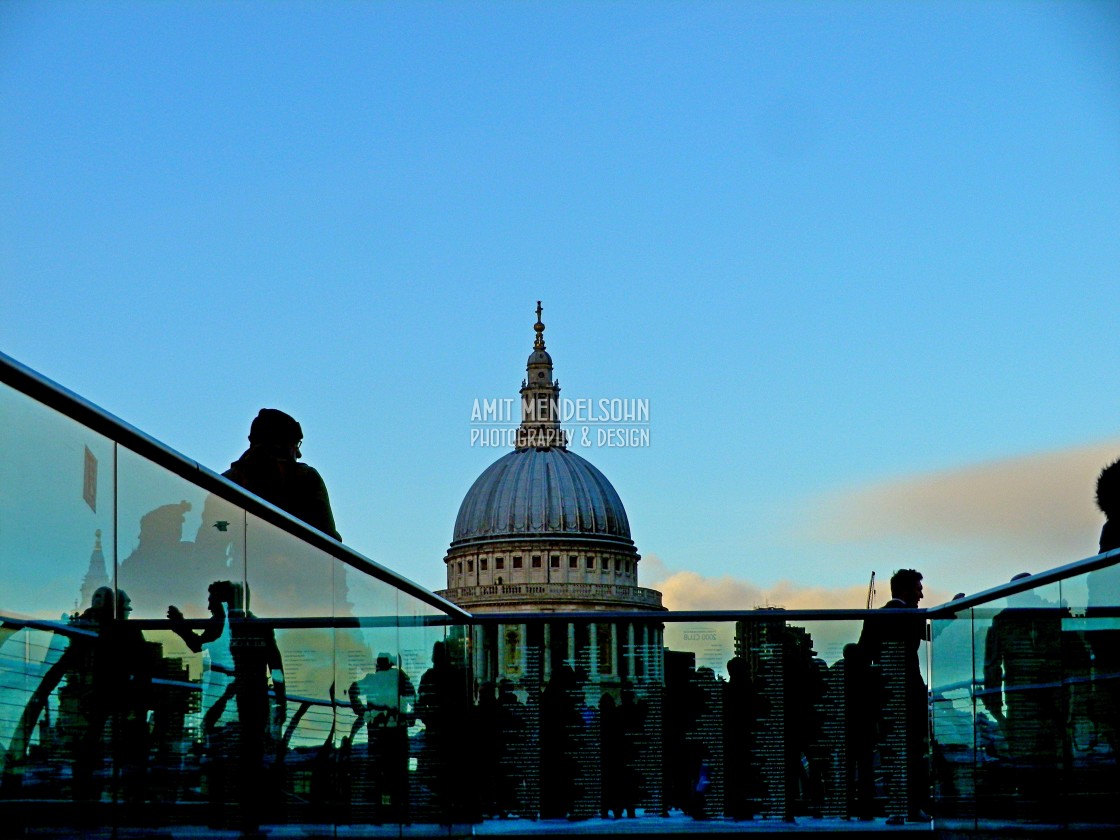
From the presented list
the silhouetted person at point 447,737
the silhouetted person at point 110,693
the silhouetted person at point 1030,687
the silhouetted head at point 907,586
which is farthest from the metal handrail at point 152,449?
the silhouetted head at point 907,586

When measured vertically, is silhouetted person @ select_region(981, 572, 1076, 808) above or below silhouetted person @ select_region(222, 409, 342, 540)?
below

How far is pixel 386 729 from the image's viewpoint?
21.6 ft

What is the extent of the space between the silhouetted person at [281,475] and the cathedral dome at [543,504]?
113 meters

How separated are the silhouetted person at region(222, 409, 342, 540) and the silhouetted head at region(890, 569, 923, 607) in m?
4.01

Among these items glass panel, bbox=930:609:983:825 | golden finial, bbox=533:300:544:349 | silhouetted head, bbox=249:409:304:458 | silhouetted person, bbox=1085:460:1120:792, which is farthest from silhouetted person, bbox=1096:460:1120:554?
golden finial, bbox=533:300:544:349

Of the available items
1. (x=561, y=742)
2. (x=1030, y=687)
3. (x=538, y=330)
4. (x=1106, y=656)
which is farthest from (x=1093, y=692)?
(x=538, y=330)

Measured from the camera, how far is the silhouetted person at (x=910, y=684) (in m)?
8.64

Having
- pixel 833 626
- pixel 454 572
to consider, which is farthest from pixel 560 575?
pixel 833 626

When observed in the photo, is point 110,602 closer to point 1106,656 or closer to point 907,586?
point 1106,656

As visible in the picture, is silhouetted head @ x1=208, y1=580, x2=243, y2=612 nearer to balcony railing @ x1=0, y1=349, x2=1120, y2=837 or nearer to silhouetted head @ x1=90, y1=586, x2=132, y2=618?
balcony railing @ x1=0, y1=349, x2=1120, y2=837

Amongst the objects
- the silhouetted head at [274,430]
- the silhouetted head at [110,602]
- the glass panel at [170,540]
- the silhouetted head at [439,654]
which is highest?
the silhouetted head at [274,430]

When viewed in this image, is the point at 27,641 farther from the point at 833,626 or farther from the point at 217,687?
the point at 833,626

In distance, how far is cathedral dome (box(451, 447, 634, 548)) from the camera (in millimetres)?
120500

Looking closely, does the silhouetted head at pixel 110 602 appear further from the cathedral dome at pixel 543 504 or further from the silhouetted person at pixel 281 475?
the cathedral dome at pixel 543 504
